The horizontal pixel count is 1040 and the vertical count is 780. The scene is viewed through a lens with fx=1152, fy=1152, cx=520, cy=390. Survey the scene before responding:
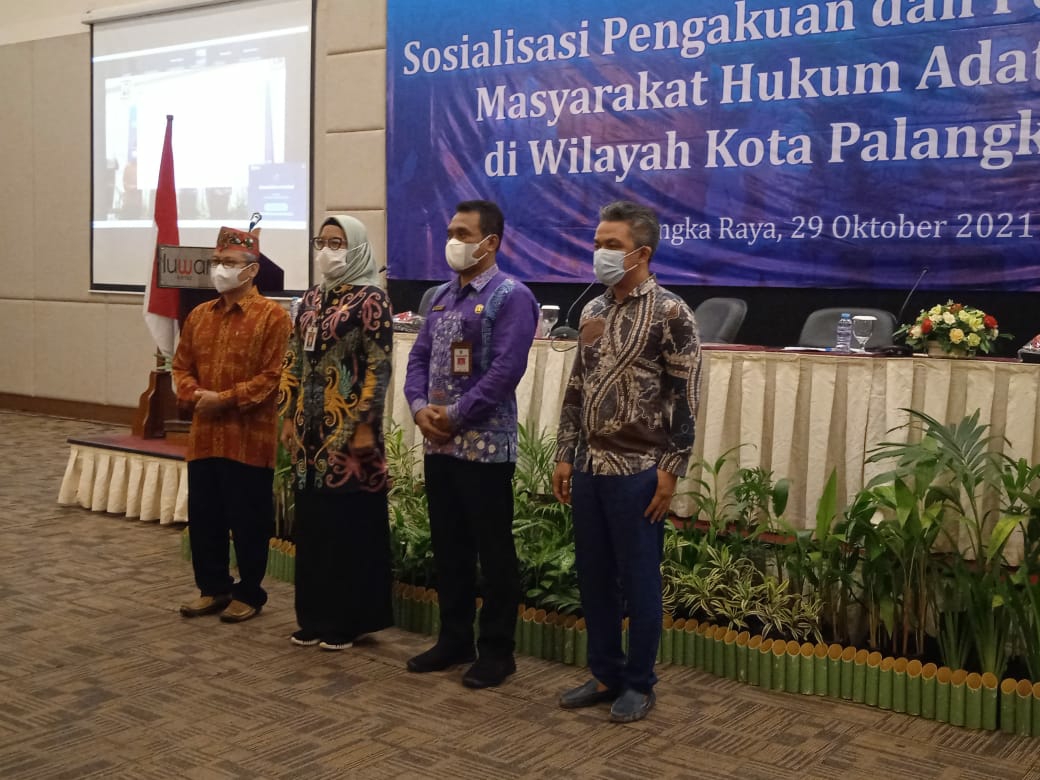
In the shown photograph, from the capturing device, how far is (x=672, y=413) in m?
2.84

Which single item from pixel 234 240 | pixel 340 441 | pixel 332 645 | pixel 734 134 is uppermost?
pixel 734 134

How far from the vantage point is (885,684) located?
3053 millimetres

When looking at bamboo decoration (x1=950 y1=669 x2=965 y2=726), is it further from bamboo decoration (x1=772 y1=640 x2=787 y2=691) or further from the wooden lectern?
the wooden lectern

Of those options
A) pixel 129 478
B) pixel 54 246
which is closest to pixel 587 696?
pixel 129 478

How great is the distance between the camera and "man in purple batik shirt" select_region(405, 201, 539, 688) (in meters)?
3.12

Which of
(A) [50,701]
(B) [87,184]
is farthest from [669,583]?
(B) [87,184]

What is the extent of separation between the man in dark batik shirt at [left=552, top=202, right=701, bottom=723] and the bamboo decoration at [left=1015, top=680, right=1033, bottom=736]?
91 centimetres

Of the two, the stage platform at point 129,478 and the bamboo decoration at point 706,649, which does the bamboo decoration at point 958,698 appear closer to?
the bamboo decoration at point 706,649

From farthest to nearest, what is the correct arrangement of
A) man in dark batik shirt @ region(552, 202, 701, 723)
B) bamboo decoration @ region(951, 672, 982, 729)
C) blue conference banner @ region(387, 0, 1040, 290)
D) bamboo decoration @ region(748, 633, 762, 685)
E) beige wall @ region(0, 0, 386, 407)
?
beige wall @ region(0, 0, 386, 407)
blue conference banner @ region(387, 0, 1040, 290)
bamboo decoration @ region(748, 633, 762, 685)
bamboo decoration @ region(951, 672, 982, 729)
man in dark batik shirt @ region(552, 202, 701, 723)

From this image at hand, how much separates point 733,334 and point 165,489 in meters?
2.74

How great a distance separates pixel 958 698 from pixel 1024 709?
6.1 inches

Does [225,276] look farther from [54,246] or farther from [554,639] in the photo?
[54,246]

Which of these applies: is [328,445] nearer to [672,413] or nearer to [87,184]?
[672,413]

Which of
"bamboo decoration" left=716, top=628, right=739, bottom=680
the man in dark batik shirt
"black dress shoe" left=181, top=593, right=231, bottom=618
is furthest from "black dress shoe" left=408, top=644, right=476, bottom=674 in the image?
"black dress shoe" left=181, top=593, right=231, bottom=618
